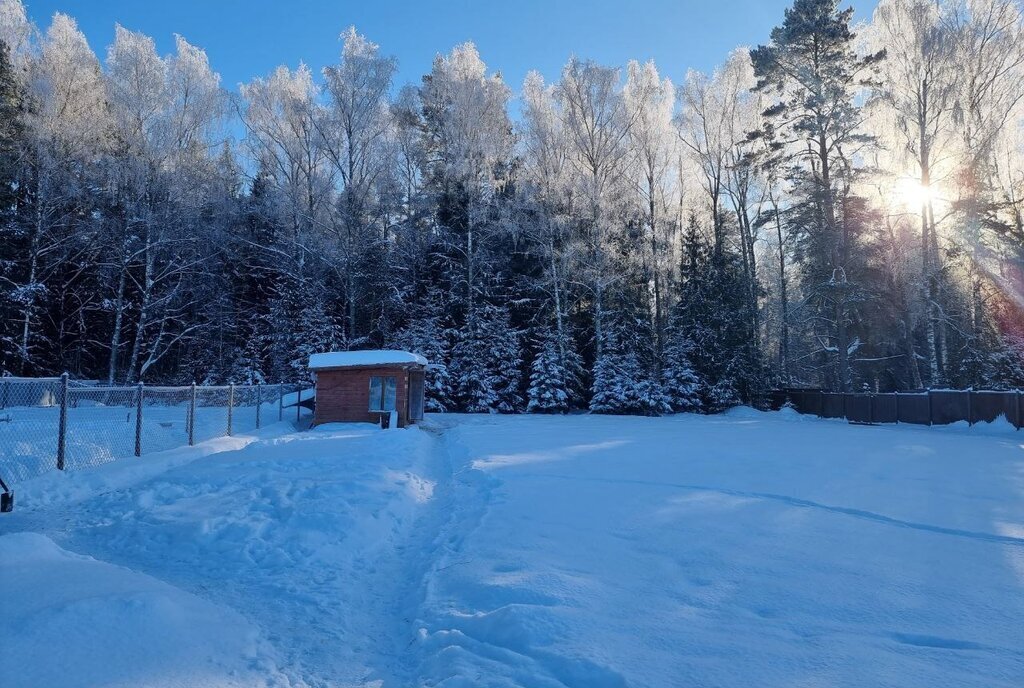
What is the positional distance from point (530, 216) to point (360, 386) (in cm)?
1186

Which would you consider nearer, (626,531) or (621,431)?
(626,531)

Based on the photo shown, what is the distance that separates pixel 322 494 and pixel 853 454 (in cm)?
926

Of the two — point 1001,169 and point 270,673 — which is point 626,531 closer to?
point 270,673

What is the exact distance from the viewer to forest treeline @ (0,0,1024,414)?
20.4 metres

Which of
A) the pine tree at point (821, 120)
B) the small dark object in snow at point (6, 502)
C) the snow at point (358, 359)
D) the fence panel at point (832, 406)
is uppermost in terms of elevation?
the pine tree at point (821, 120)

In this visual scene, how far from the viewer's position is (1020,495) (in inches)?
252

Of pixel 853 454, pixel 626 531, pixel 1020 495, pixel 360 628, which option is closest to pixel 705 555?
pixel 626 531

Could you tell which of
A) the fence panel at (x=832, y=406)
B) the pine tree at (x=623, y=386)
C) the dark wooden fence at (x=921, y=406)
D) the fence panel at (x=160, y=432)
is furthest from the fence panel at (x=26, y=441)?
the fence panel at (x=832, y=406)

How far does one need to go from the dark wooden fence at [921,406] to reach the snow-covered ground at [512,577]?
925 centimetres

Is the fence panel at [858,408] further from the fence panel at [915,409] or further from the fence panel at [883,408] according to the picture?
the fence panel at [915,409]

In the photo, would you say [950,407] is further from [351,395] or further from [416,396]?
[351,395]

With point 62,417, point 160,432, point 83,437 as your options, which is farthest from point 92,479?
point 160,432

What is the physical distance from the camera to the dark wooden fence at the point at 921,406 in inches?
589

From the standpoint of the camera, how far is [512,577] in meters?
3.84
